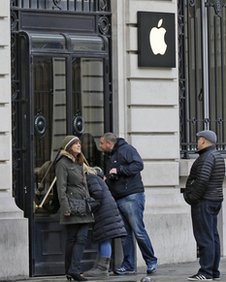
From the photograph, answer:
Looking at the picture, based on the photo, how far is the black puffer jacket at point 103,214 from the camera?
12.5 metres

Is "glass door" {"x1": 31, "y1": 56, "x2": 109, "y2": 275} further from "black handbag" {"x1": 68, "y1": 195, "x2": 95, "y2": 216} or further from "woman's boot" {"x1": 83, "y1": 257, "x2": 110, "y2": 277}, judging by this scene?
"black handbag" {"x1": 68, "y1": 195, "x2": 95, "y2": 216}

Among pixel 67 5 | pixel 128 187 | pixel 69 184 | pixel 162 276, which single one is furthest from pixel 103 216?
pixel 67 5

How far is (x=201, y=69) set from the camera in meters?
15.3

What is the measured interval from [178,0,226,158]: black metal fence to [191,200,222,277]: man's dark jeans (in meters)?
2.76

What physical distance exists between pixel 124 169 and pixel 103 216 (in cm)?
75

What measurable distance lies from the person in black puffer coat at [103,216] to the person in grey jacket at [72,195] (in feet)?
0.43

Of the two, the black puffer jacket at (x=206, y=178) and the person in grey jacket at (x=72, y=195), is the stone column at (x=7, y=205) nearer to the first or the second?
the person in grey jacket at (x=72, y=195)

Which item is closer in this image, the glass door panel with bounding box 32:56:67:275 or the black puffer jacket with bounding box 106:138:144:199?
the black puffer jacket with bounding box 106:138:144:199

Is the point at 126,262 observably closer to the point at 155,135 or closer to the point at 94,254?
the point at 94,254

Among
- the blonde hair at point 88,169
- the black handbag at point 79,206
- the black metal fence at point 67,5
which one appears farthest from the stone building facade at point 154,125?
the black handbag at point 79,206

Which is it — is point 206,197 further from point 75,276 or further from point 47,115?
point 47,115

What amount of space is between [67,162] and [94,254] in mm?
1779

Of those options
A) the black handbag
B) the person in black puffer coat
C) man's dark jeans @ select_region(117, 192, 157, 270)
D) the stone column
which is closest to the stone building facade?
man's dark jeans @ select_region(117, 192, 157, 270)

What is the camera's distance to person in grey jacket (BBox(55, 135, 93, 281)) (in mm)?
12227
